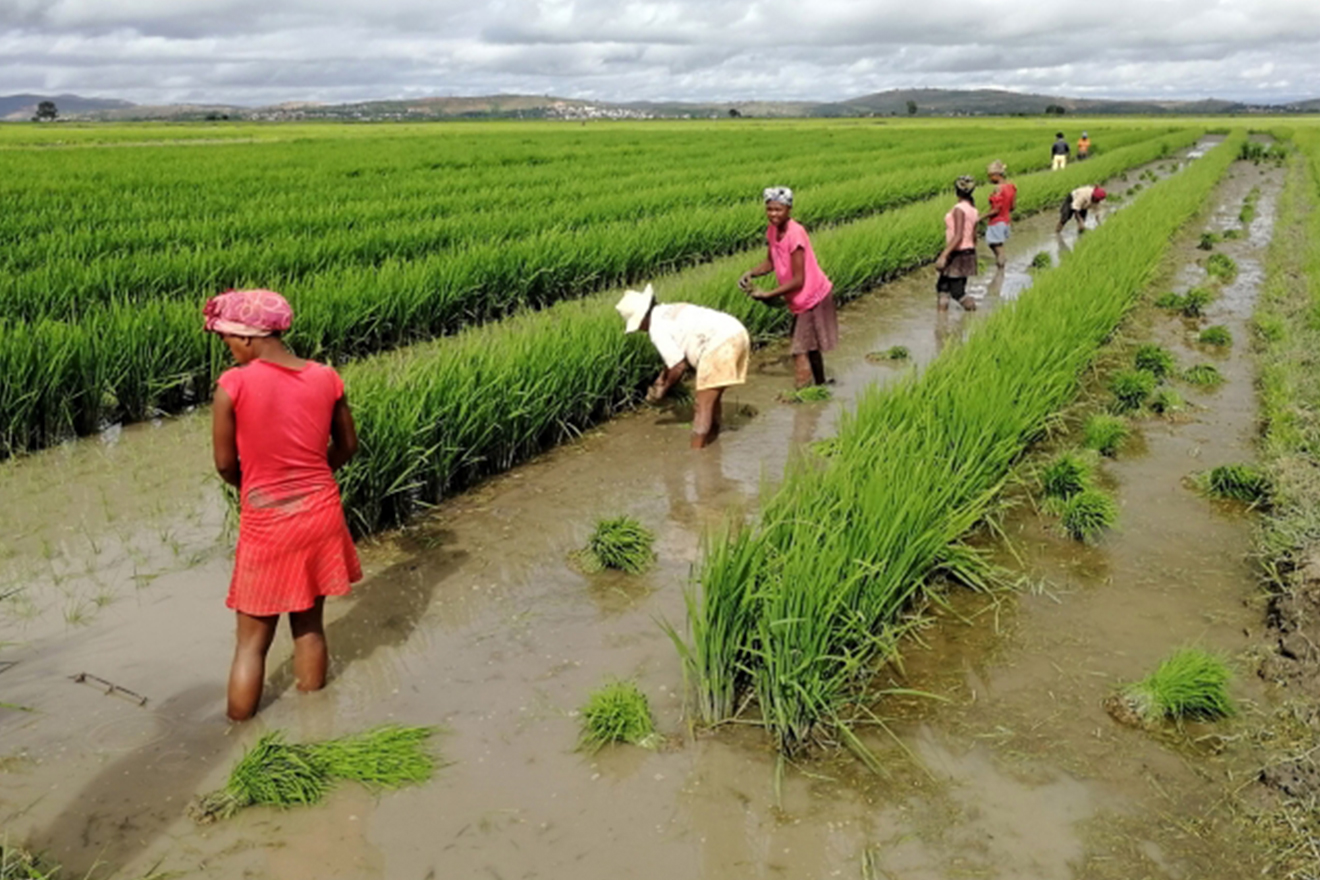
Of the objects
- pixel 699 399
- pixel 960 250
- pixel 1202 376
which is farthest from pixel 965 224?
pixel 699 399

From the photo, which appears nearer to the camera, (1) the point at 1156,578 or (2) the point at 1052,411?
(1) the point at 1156,578

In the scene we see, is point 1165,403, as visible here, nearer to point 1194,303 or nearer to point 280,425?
point 1194,303

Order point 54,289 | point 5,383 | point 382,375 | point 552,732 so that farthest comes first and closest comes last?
point 54,289 < point 5,383 < point 382,375 < point 552,732

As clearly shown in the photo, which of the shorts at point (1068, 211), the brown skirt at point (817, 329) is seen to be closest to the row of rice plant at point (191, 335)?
the brown skirt at point (817, 329)

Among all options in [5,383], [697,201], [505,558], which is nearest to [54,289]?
[5,383]

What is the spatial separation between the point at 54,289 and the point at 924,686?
21.8ft

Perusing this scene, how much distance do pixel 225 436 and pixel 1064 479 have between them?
342 cm

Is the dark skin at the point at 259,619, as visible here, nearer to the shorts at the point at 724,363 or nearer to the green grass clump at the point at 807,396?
the shorts at the point at 724,363

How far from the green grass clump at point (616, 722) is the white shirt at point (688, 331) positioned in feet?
7.70

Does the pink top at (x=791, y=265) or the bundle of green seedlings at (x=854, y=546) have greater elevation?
the pink top at (x=791, y=265)

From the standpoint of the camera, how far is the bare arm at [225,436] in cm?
258

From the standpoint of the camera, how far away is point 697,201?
1430 cm

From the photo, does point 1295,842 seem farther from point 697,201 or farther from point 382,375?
point 697,201

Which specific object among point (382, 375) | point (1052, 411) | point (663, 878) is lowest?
point (663, 878)
